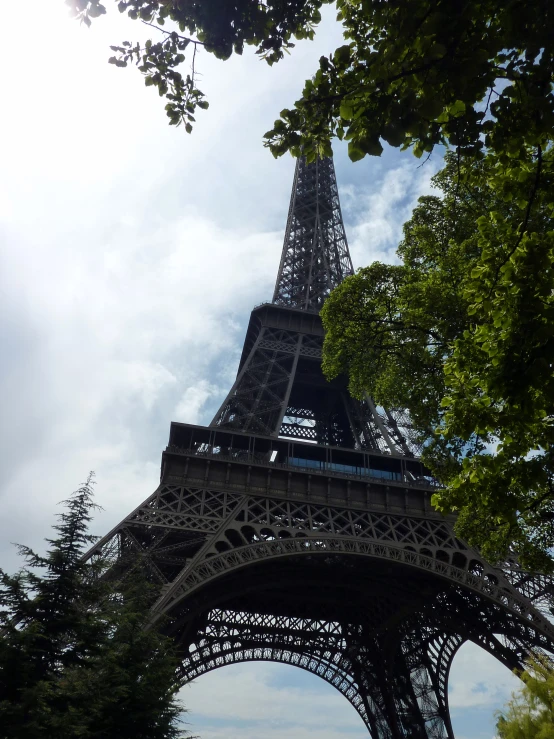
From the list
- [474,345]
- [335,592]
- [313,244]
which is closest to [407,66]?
[474,345]

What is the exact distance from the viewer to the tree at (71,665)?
40.9 feet

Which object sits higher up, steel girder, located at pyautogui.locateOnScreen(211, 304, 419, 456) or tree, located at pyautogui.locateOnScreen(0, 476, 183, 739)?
steel girder, located at pyautogui.locateOnScreen(211, 304, 419, 456)

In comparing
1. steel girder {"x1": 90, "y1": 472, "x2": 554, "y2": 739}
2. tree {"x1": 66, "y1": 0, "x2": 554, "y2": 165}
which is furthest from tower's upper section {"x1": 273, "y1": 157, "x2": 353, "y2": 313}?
tree {"x1": 66, "y1": 0, "x2": 554, "y2": 165}

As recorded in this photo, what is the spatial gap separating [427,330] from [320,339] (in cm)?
2856

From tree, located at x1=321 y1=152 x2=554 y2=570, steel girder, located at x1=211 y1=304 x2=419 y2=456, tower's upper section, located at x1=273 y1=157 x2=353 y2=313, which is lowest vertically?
tree, located at x1=321 y1=152 x2=554 y2=570

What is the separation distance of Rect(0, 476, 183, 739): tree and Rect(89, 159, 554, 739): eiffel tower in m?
5.13

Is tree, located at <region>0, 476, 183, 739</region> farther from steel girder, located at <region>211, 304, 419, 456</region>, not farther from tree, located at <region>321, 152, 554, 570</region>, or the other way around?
steel girder, located at <region>211, 304, 419, 456</region>

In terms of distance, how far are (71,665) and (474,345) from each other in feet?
44.0

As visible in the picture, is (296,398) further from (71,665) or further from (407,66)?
(407,66)

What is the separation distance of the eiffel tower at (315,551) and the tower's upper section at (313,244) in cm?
65

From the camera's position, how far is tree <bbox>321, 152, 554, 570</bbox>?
22.2 ft

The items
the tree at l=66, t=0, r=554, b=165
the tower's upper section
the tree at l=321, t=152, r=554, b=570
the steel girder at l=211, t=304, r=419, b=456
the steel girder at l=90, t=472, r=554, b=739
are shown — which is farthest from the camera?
the tower's upper section

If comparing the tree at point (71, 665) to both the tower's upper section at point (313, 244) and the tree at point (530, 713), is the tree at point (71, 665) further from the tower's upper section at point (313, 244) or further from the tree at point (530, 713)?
the tower's upper section at point (313, 244)

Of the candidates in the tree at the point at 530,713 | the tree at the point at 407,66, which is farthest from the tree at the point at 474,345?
the tree at the point at 530,713
